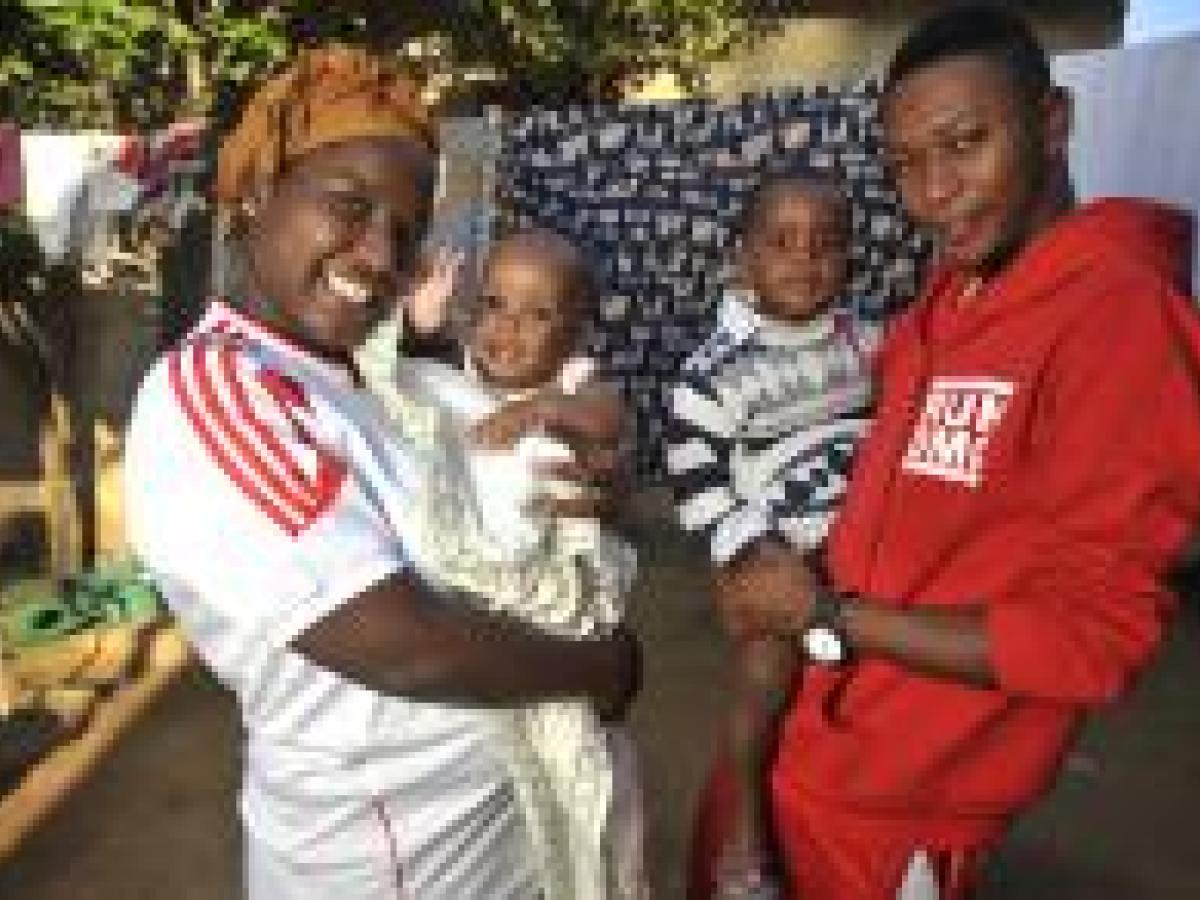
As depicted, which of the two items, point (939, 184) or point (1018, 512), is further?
point (939, 184)

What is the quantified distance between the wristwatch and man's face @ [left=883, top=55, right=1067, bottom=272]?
43 cm

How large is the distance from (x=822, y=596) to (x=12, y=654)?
549cm

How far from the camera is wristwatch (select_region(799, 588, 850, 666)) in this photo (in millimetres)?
2014

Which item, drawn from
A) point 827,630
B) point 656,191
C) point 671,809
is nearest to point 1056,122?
point 827,630

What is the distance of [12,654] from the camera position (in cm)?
685

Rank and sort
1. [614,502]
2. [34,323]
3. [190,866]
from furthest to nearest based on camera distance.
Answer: [34,323], [190,866], [614,502]

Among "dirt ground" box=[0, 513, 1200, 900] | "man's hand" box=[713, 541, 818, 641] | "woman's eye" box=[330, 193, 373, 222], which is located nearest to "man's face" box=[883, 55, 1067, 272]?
"man's hand" box=[713, 541, 818, 641]

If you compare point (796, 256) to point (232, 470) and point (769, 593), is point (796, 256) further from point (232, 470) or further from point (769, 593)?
→ point (232, 470)

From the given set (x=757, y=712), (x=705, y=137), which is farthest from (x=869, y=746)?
(x=705, y=137)

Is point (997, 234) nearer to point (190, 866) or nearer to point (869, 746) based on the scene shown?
point (869, 746)

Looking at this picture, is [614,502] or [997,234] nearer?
[997,234]

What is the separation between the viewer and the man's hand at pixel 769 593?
2.08 meters

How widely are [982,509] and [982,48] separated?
1.75ft

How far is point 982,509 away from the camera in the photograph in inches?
75.2
